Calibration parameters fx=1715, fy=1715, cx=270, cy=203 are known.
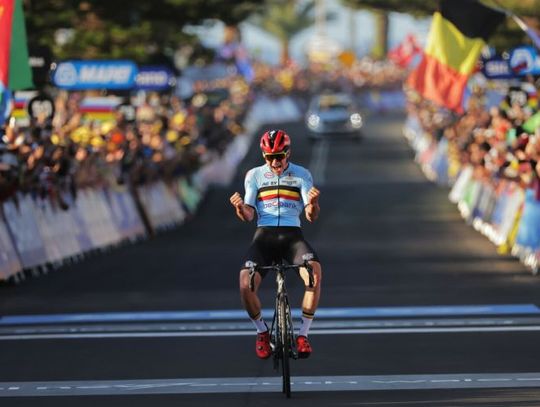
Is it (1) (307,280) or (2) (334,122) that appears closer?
(1) (307,280)

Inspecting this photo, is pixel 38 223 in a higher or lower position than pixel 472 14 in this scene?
lower

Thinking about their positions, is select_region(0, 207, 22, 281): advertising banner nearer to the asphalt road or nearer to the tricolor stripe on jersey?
the asphalt road

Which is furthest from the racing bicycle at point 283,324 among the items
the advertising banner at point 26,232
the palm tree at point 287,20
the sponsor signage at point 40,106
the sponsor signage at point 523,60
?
the palm tree at point 287,20

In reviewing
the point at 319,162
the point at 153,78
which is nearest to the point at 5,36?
the point at 153,78

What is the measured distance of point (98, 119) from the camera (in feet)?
120

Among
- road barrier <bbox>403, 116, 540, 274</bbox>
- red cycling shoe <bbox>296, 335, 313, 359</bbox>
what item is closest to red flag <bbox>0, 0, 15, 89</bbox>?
road barrier <bbox>403, 116, 540, 274</bbox>

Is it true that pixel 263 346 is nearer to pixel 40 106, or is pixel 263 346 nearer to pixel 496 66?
pixel 40 106

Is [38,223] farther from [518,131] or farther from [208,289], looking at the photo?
[518,131]

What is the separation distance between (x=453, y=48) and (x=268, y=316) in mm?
10091

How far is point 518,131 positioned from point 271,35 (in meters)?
117

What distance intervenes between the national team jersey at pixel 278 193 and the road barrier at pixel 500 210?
1016cm

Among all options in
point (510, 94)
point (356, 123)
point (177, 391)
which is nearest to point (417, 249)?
point (510, 94)

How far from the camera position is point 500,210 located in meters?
28.5

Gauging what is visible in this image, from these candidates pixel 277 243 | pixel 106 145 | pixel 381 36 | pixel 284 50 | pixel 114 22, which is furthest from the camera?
pixel 284 50
